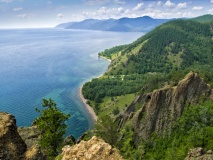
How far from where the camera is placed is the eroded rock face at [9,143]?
85.7 ft

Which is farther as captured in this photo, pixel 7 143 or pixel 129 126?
pixel 129 126

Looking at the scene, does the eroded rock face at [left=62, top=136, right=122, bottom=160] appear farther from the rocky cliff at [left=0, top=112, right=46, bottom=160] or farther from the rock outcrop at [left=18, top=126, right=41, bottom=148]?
the rock outcrop at [left=18, top=126, right=41, bottom=148]

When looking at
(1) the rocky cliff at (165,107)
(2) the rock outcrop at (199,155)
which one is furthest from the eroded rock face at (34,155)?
(1) the rocky cliff at (165,107)

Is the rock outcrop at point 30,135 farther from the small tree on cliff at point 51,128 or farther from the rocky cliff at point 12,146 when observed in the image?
the rocky cliff at point 12,146

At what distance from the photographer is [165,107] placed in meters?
74.2

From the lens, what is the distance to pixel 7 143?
26734 millimetres

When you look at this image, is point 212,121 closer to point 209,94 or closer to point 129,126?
point 209,94

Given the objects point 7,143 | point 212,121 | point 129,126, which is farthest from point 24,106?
point 7,143

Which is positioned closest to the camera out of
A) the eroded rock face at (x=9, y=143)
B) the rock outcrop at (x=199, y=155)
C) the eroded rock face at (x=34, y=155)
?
the eroded rock face at (x=9, y=143)

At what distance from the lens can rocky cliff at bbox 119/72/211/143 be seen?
236ft

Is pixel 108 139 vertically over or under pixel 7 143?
under

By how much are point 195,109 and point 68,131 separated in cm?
9848

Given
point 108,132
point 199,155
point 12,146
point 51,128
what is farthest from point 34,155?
point 108,132

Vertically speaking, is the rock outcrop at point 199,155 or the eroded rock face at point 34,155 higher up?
the eroded rock face at point 34,155
